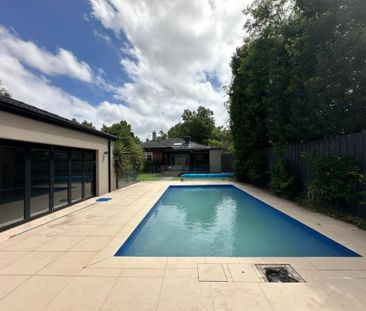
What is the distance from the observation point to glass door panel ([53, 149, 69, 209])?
703 centimetres

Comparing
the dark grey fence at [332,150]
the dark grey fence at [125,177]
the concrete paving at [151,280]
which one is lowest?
the concrete paving at [151,280]

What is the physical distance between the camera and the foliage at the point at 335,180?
5602 mm

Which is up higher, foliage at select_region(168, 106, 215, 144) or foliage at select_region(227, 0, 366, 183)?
foliage at select_region(168, 106, 215, 144)

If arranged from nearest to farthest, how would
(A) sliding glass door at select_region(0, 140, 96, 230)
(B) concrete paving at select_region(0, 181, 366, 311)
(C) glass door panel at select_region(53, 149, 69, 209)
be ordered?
1. (B) concrete paving at select_region(0, 181, 366, 311)
2. (A) sliding glass door at select_region(0, 140, 96, 230)
3. (C) glass door panel at select_region(53, 149, 69, 209)

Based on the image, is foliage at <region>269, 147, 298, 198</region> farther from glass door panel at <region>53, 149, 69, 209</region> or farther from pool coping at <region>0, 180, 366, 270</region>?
glass door panel at <region>53, 149, 69, 209</region>

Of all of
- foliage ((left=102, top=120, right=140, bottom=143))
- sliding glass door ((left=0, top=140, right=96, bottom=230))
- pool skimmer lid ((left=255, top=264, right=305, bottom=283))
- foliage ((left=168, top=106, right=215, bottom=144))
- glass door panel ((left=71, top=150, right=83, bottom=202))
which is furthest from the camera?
foliage ((left=168, top=106, right=215, bottom=144))

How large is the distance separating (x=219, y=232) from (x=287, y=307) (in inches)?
134

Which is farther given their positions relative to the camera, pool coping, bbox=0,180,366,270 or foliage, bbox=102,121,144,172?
foliage, bbox=102,121,144,172

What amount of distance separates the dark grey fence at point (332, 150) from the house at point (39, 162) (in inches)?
333

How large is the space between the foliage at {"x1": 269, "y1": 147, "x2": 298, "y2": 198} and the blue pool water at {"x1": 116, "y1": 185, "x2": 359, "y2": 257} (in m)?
1.11

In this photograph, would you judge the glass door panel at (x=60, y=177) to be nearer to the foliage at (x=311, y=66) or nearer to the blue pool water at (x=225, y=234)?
the blue pool water at (x=225, y=234)

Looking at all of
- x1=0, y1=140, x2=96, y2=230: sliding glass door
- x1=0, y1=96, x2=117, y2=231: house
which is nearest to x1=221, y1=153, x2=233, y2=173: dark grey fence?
x1=0, y1=96, x2=117, y2=231: house

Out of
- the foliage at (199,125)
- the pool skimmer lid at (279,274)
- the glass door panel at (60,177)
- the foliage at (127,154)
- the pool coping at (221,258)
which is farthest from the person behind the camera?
the foliage at (199,125)

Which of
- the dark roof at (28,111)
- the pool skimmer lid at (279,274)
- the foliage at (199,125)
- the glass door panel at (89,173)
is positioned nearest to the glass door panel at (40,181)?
the dark roof at (28,111)
